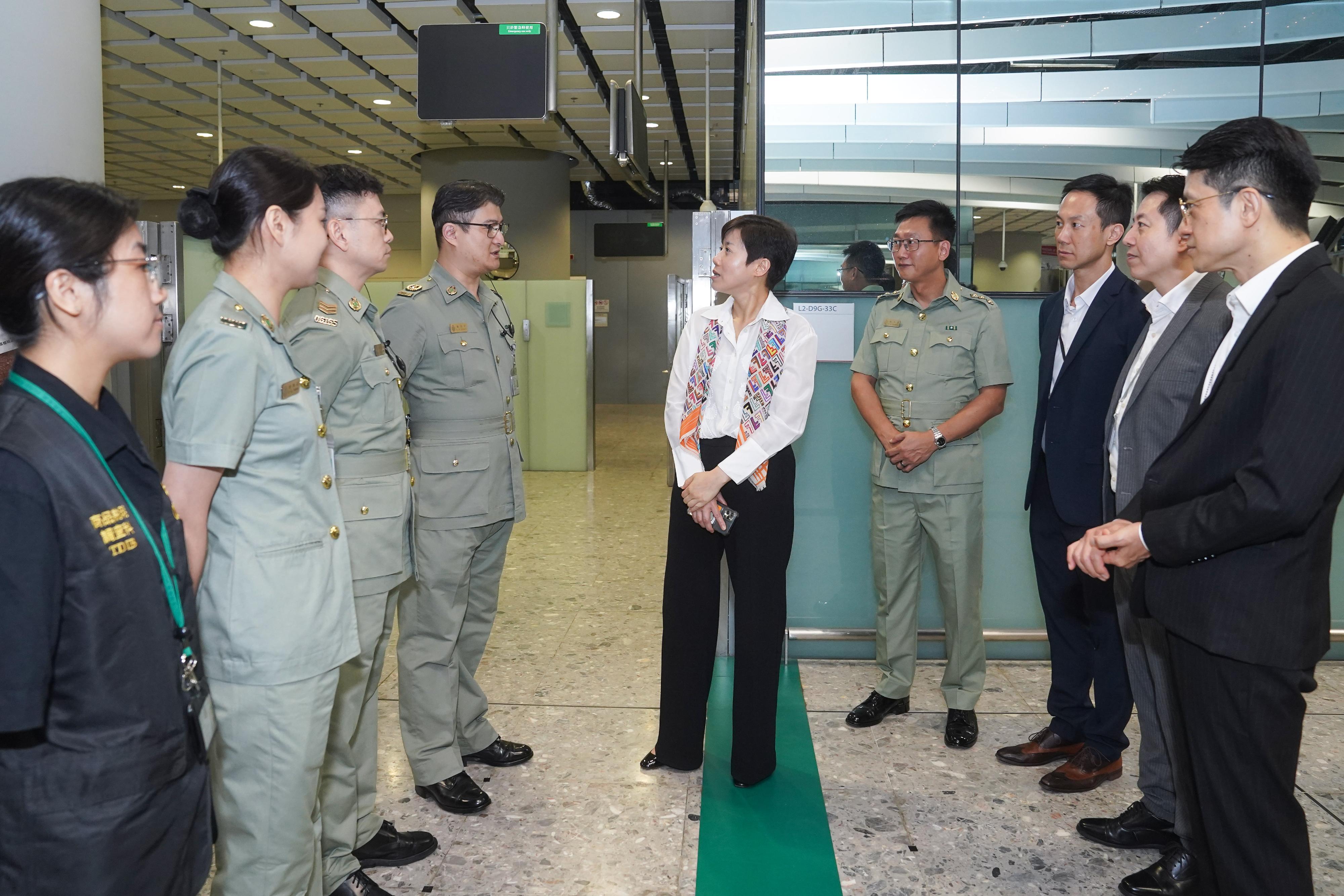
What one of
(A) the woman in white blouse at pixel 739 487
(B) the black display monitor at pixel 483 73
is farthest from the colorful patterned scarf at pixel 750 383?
(B) the black display monitor at pixel 483 73

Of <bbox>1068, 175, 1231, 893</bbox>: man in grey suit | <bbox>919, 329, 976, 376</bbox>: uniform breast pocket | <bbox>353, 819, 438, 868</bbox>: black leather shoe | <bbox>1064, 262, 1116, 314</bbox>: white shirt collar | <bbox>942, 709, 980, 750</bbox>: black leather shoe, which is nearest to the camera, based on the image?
<bbox>1068, 175, 1231, 893</bbox>: man in grey suit

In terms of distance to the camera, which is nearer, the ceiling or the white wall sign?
the white wall sign

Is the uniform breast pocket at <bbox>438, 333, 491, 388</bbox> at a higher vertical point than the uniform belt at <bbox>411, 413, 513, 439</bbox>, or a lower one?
higher

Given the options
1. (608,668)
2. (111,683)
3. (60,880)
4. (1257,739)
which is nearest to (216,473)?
(111,683)

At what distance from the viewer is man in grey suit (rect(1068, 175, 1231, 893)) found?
7.22 feet

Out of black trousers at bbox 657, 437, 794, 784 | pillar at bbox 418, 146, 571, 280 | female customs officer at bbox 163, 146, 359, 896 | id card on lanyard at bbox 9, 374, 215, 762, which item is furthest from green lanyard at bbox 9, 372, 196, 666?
pillar at bbox 418, 146, 571, 280

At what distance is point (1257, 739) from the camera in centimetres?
166

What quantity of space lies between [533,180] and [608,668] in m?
9.16

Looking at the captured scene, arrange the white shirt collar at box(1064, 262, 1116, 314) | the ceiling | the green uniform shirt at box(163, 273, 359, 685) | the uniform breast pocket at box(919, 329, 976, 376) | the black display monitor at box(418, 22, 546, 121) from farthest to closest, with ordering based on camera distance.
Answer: the ceiling < the black display monitor at box(418, 22, 546, 121) < the uniform breast pocket at box(919, 329, 976, 376) < the white shirt collar at box(1064, 262, 1116, 314) < the green uniform shirt at box(163, 273, 359, 685)

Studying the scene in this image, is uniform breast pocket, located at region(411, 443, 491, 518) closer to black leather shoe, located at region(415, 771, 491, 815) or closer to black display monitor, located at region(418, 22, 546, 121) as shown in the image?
black leather shoe, located at region(415, 771, 491, 815)

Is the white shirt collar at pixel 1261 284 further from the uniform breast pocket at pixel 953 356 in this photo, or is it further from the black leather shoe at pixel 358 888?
the black leather shoe at pixel 358 888

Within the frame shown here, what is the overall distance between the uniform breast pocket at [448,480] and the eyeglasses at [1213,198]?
1.78 m

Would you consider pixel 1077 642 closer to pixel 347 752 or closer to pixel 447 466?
pixel 447 466

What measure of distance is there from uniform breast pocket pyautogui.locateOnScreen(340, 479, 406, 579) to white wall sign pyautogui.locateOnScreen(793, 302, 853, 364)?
81.2 inches
